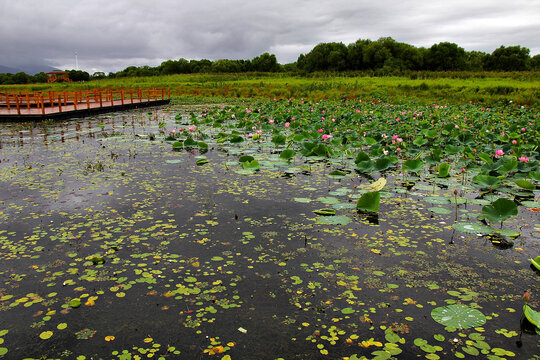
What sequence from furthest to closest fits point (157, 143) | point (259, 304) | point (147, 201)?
point (157, 143) → point (147, 201) → point (259, 304)

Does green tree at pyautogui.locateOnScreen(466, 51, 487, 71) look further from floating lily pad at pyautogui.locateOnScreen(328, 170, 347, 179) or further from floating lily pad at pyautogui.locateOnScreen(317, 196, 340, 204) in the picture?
floating lily pad at pyautogui.locateOnScreen(317, 196, 340, 204)

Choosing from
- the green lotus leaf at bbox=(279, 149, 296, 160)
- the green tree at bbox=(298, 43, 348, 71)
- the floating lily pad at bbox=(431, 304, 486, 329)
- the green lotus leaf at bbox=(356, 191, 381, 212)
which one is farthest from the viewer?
the green tree at bbox=(298, 43, 348, 71)

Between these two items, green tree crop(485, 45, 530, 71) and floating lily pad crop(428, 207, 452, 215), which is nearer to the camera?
floating lily pad crop(428, 207, 452, 215)

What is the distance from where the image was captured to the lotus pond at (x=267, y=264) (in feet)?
6.28

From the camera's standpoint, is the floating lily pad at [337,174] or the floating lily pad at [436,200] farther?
the floating lily pad at [337,174]

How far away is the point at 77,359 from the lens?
5.83 ft

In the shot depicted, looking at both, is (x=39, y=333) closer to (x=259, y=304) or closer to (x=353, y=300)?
(x=259, y=304)

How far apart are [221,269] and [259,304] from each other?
19.6 inches

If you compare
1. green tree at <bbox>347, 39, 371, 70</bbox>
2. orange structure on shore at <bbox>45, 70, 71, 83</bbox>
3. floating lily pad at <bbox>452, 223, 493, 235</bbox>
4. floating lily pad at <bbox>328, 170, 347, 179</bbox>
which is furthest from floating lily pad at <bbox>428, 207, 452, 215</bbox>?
orange structure on shore at <bbox>45, 70, 71, 83</bbox>

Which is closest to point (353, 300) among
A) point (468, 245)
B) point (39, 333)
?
point (468, 245)

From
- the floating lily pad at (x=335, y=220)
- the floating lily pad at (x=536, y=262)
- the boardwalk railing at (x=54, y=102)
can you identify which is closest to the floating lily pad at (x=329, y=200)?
the floating lily pad at (x=335, y=220)

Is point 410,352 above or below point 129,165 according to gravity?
below

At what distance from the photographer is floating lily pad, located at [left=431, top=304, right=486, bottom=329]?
6.64 ft

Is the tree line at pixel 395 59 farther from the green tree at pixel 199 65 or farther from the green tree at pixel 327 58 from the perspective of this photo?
the green tree at pixel 199 65
